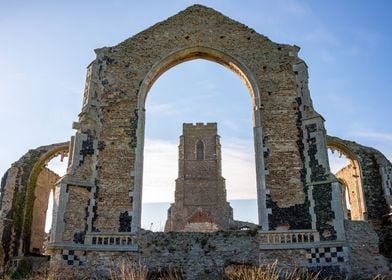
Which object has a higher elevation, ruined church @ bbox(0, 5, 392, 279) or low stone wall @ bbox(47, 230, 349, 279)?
ruined church @ bbox(0, 5, 392, 279)

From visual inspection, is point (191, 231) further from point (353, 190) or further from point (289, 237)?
point (353, 190)

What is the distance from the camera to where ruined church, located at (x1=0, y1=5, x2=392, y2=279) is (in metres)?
10.9

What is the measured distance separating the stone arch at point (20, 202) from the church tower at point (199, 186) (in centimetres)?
1531

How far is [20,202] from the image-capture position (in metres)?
16.2

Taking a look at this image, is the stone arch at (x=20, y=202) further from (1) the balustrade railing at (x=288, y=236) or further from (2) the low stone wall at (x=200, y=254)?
(1) the balustrade railing at (x=288, y=236)

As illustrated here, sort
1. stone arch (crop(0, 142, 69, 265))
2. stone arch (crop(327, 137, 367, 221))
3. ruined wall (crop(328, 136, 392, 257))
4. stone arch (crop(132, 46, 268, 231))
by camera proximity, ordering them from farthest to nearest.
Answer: stone arch (crop(327, 137, 367, 221)) < ruined wall (crop(328, 136, 392, 257)) < stone arch (crop(0, 142, 69, 265)) < stone arch (crop(132, 46, 268, 231))

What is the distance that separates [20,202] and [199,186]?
62.6 ft

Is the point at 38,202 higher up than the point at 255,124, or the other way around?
the point at 255,124

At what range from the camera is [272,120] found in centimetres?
1283

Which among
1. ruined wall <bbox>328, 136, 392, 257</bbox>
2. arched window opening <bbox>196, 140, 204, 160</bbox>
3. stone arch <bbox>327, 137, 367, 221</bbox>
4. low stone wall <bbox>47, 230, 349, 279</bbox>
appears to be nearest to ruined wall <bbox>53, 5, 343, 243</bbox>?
low stone wall <bbox>47, 230, 349, 279</bbox>

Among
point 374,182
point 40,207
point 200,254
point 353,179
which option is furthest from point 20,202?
point 353,179

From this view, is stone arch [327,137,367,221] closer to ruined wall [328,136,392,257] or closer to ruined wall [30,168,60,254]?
ruined wall [328,136,392,257]

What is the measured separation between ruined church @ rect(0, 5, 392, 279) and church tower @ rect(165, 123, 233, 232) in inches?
624

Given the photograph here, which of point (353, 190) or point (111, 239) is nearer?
point (111, 239)
